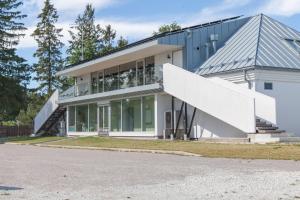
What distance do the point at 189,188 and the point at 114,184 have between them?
5.84ft

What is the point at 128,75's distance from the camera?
1518 inches

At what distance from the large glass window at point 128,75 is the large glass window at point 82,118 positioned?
5.42 meters

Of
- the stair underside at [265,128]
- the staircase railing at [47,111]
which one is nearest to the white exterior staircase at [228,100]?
the stair underside at [265,128]

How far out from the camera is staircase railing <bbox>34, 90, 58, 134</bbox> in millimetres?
49100

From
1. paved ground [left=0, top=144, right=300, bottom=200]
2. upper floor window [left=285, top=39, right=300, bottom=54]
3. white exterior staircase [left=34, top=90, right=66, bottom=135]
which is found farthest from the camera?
white exterior staircase [left=34, top=90, right=66, bottom=135]

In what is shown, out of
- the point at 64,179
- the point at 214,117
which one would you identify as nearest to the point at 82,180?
the point at 64,179

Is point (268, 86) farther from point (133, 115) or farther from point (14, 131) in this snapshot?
point (14, 131)

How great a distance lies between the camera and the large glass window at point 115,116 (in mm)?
38938

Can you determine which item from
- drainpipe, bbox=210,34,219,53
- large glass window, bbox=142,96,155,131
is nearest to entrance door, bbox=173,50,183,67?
drainpipe, bbox=210,34,219,53

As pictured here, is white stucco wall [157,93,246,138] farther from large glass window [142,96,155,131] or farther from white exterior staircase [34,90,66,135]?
white exterior staircase [34,90,66,135]

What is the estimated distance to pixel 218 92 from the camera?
2764cm

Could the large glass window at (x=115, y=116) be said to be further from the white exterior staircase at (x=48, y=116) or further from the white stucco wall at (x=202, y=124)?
the white exterior staircase at (x=48, y=116)

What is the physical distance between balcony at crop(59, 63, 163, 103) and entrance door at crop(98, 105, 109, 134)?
3.82 feet

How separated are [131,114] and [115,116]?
104 inches
